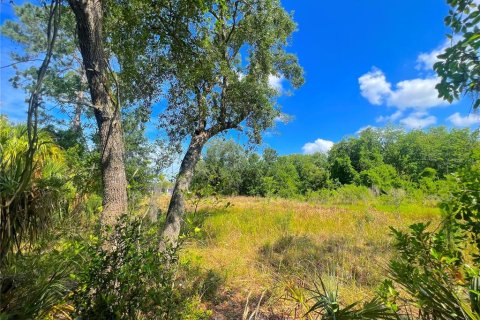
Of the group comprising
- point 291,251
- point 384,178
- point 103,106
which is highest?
point 384,178

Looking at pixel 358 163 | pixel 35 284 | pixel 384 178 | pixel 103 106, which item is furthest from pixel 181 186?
pixel 358 163

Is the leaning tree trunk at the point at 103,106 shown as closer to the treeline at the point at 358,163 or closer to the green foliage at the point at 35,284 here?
the green foliage at the point at 35,284

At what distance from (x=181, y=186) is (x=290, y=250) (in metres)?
2.95

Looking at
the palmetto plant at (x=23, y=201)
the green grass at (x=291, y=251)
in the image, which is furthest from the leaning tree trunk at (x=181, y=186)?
the palmetto plant at (x=23, y=201)

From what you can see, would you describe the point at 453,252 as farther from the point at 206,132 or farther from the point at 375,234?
the point at 375,234

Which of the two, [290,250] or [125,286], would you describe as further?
[290,250]

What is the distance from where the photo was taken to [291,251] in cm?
612

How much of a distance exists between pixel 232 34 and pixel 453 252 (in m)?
6.86

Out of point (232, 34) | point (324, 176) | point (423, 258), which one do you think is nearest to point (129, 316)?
point (423, 258)

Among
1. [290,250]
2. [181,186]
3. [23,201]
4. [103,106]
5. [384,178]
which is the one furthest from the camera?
[384,178]

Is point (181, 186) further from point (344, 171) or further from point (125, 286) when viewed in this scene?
point (344, 171)

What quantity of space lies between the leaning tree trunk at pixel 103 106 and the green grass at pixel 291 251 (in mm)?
1005

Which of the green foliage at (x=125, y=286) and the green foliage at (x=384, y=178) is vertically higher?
the green foliage at (x=384, y=178)

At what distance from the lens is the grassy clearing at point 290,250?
4.37m
